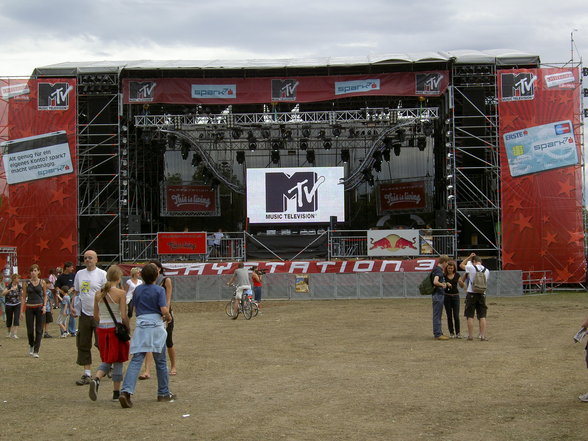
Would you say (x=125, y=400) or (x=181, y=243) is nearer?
(x=125, y=400)

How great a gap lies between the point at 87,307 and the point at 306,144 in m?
24.9

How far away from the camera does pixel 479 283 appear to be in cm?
1430

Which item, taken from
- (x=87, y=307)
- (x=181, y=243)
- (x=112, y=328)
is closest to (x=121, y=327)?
(x=112, y=328)

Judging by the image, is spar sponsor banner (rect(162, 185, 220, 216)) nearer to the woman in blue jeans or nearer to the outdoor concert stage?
the outdoor concert stage

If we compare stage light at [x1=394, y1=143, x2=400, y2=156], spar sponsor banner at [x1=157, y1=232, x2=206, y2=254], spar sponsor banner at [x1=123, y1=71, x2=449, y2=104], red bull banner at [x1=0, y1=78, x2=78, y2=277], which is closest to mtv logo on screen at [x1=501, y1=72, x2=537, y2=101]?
spar sponsor banner at [x1=123, y1=71, x2=449, y2=104]

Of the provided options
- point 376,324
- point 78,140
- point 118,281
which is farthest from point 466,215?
point 118,281

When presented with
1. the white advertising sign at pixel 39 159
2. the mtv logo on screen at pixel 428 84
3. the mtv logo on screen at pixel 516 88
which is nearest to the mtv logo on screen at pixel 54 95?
the white advertising sign at pixel 39 159

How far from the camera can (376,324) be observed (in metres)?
18.2

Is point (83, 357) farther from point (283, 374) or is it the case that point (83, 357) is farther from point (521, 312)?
point (521, 312)

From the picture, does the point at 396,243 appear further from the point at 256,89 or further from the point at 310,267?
the point at 256,89

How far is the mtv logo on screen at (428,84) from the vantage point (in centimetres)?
3020

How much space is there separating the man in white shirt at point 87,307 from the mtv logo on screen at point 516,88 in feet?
75.5

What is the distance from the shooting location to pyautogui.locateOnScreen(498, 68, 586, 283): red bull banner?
29078 mm

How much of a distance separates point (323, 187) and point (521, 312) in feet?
42.9
